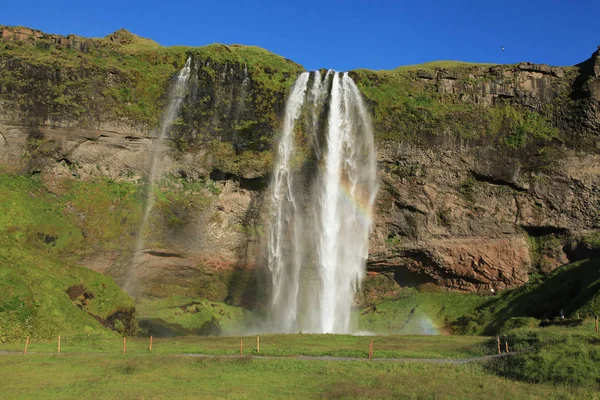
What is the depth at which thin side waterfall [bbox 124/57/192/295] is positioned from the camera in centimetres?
4784

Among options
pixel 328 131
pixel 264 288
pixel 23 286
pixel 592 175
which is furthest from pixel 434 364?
pixel 592 175

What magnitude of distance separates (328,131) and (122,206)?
19.6 meters

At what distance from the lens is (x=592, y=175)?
52812 millimetres

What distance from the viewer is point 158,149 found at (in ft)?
171

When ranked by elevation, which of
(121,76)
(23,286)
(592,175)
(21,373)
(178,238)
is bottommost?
(21,373)

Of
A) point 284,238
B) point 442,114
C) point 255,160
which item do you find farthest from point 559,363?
point 442,114

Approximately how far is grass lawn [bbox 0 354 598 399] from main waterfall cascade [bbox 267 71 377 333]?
2559cm

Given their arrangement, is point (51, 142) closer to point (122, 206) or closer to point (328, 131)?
point (122, 206)

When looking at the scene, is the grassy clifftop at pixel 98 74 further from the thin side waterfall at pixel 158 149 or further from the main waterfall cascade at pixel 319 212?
the main waterfall cascade at pixel 319 212

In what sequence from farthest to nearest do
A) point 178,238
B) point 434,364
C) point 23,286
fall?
point 178,238 < point 23,286 < point 434,364

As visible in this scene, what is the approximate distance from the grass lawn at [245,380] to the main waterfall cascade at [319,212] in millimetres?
25595

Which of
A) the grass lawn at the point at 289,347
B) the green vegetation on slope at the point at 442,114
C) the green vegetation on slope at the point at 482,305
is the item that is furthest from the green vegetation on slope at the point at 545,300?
the green vegetation on slope at the point at 442,114

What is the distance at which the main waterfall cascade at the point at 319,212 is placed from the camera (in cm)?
4991

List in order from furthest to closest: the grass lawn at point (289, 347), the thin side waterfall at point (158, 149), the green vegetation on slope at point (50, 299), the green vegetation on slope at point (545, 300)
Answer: the thin side waterfall at point (158, 149) < the green vegetation on slope at point (545, 300) < the green vegetation on slope at point (50, 299) < the grass lawn at point (289, 347)
